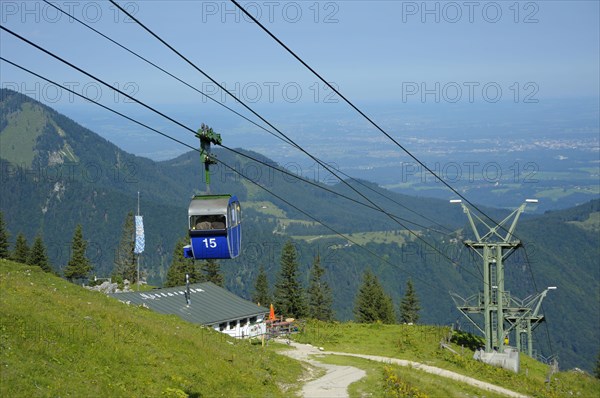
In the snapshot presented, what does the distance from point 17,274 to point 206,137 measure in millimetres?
26449

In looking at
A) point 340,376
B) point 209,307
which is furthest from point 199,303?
point 340,376

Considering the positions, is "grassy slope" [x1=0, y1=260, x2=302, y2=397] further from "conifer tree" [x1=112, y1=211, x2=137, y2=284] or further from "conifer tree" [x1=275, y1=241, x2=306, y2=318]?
"conifer tree" [x1=112, y1=211, x2=137, y2=284]

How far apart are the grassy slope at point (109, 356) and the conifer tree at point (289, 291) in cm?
5451

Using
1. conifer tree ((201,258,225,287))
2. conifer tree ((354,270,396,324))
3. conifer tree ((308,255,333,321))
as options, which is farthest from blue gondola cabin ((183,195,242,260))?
conifer tree ((308,255,333,321))

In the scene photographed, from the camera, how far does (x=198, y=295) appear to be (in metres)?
58.8

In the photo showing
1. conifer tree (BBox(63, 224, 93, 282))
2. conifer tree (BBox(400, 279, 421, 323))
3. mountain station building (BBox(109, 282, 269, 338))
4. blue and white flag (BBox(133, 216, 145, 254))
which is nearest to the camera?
mountain station building (BBox(109, 282, 269, 338))

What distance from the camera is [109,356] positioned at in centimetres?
2791

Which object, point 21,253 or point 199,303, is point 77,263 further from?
point 199,303

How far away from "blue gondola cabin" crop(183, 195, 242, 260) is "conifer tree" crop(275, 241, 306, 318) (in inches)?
2731

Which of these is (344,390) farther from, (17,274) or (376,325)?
(376,325)

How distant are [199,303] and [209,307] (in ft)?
3.03

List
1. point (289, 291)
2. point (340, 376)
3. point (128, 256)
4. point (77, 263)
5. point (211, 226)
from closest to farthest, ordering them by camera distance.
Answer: point (211, 226), point (340, 376), point (289, 291), point (77, 263), point (128, 256)

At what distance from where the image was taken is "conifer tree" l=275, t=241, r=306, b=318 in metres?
95.1

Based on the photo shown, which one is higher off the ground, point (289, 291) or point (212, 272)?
point (212, 272)
